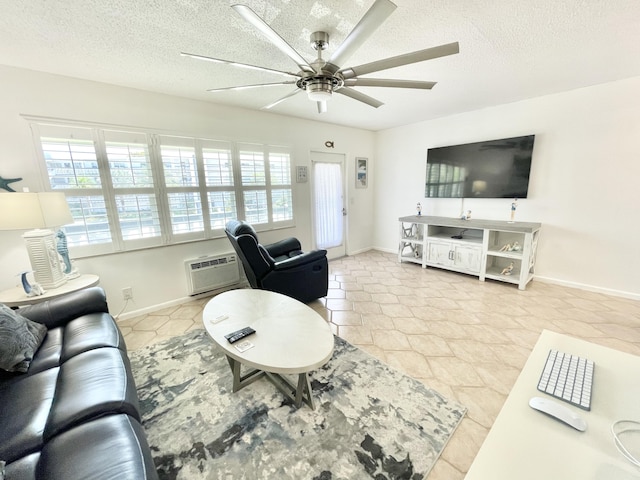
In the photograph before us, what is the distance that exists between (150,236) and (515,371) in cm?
366

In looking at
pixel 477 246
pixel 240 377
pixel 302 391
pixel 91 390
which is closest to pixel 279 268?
pixel 240 377

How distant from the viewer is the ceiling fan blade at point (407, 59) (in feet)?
4.30

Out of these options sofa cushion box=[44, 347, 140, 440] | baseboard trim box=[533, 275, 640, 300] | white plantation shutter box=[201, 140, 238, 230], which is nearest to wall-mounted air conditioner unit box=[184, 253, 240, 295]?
white plantation shutter box=[201, 140, 238, 230]

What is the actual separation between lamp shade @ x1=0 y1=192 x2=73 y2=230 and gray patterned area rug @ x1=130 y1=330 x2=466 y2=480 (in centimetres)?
132

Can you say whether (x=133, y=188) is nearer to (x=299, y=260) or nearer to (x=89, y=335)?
(x=89, y=335)

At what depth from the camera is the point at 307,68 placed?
1.59 meters

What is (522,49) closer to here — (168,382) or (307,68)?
(307,68)

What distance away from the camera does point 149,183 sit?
Answer: 9.18 feet

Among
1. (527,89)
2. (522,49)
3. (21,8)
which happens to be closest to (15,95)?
(21,8)

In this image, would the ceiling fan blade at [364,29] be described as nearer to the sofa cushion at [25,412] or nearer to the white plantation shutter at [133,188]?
the sofa cushion at [25,412]

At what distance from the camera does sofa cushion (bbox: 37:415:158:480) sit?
832mm

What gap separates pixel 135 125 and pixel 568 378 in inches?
147

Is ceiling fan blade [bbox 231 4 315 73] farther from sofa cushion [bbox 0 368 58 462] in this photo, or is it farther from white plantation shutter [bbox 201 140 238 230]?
white plantation shutter [bbox 201 140 238 230]

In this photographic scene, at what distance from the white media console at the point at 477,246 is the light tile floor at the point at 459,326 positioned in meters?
0.22
